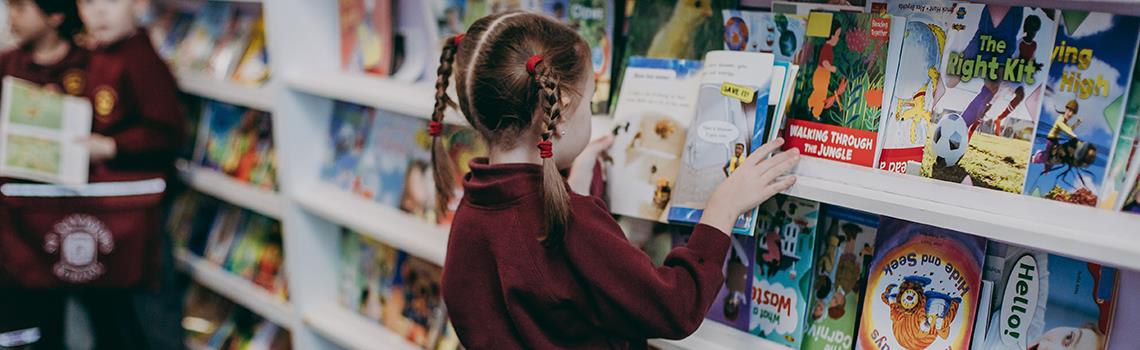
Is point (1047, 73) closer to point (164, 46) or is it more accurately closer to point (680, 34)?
point (680, 34)

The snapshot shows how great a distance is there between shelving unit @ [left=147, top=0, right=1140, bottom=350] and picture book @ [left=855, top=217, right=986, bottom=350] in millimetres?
115

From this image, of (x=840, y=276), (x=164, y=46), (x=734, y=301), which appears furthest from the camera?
(x=164, y=46)

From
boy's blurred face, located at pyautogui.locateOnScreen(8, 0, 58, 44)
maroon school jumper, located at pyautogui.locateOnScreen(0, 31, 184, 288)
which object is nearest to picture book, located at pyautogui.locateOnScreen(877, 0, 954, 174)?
maroon school jumper, located at pyautogui.locateOnScreen(0, 31, 184, 288)

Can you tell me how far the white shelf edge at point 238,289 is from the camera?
239 centimetres

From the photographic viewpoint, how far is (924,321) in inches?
50.7

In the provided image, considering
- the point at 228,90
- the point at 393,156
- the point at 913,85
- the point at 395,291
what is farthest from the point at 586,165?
the point at 228,90

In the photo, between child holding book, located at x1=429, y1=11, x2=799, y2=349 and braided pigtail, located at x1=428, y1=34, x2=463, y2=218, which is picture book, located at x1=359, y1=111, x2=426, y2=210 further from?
child holding book, located at x1=429, y1=11, x2=799, y2=349

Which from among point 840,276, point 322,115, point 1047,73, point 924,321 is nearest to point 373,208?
point 322,115

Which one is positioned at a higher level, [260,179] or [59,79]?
[59,79]

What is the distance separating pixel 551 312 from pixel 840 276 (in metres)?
0.48

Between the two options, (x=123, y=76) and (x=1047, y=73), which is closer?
(x=1047, y=73)

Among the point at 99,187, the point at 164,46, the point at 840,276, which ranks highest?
the point at 164,46

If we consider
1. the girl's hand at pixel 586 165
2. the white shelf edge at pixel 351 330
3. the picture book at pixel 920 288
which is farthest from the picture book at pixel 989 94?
the white shelf edge at pixel 351 330

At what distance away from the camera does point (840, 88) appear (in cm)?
130
